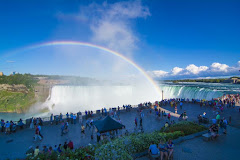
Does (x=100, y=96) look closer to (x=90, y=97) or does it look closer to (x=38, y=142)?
(x=90, y=97)

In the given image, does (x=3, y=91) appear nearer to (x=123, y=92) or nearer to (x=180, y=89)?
(x=123, y=92)

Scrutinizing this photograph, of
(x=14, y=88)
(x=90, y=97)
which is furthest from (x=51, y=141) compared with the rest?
(x=14, y=88)

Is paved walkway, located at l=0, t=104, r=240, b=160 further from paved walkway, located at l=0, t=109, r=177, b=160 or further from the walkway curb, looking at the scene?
the walkway curb

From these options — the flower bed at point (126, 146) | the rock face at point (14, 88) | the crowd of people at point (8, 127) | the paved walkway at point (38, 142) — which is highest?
the rock face at point (14, 88)

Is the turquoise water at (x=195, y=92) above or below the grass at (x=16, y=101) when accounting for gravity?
above

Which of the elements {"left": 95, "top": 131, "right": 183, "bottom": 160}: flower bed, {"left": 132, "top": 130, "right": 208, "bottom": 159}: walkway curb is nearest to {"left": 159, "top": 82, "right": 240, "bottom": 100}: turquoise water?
→ {"left": 132, "top": 130, "right": 208, "bottom": 159}: walkway curb

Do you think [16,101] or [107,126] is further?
[16,101]

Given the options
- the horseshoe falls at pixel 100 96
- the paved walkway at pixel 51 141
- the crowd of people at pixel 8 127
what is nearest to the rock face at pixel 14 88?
the horseshoe falls at pixel 100 96

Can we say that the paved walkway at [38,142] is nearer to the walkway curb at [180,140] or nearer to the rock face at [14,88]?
the walkway curb at [180,140]

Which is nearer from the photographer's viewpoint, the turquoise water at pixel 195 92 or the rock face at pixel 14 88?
the turquoise water at pixel 195 92
